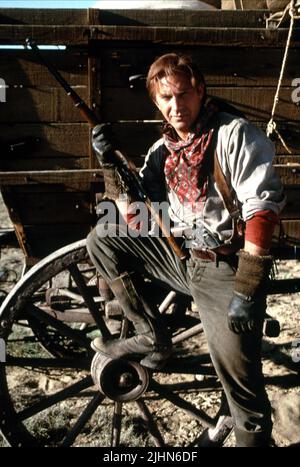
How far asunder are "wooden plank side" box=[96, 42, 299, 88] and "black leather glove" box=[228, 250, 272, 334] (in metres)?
1.20

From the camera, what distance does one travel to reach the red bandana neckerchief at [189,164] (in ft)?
8.25

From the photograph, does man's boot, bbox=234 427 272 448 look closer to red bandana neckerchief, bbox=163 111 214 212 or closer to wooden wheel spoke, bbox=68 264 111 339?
wooden wheel spoke, bbox=68 264 111 339

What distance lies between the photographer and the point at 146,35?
2725 millimetres

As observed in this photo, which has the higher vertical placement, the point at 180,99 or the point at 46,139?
the point at 180,99

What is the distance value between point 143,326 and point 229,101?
151 cm

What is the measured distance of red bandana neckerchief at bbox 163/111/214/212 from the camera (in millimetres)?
2514

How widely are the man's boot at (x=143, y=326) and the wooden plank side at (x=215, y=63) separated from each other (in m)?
1.24

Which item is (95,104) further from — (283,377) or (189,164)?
(283,377)

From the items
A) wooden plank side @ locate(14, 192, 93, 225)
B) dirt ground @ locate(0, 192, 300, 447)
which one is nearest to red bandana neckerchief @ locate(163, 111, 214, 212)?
wooden plank side @ locate(14, 192, 93, 225)

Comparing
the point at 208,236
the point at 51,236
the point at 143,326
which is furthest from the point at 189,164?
the point at 51,236

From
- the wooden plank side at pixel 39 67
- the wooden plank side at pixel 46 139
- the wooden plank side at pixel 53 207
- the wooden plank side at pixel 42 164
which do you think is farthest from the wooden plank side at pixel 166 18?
the wooden plank side at pixel 53 207
